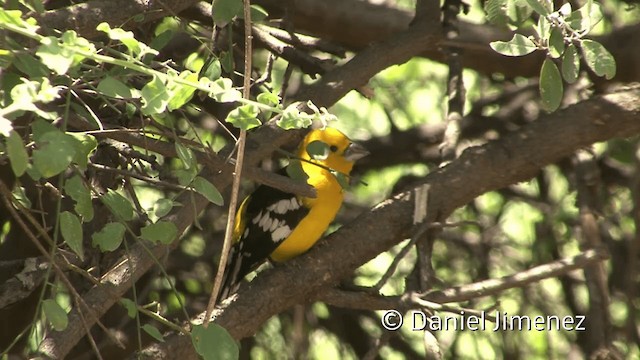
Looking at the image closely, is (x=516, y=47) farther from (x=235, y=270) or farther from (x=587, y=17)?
(x=235, y=270)

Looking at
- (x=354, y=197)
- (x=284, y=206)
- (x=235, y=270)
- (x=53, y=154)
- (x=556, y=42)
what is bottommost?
(x=354, y=197)

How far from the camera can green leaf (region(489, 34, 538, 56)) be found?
6.31ft

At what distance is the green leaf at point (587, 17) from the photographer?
197cm

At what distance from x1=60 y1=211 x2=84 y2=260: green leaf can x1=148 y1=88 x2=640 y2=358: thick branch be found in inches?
48.4

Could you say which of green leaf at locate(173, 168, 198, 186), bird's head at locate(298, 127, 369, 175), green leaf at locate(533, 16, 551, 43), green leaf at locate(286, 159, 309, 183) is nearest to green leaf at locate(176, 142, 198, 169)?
green leaf at locate(173, 168, 198, 186)

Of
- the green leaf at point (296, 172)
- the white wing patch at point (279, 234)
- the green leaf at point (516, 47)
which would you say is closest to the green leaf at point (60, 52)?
the green leaf at point (516, 47)

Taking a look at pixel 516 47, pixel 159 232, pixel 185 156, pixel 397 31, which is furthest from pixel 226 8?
pixel 397 31

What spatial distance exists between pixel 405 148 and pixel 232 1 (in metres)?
2.20

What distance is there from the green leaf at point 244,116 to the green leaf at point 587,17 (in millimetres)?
682

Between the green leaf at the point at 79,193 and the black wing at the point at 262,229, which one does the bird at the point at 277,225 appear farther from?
the green leaf at the point at 79,193

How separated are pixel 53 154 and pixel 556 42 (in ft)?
3.24

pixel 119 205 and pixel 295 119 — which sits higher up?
pixel 295 119

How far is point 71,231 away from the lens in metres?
1.85

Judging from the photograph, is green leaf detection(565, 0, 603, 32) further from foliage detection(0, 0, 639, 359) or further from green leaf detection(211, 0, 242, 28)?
green leaf detection(211, 0, 242, 28)
